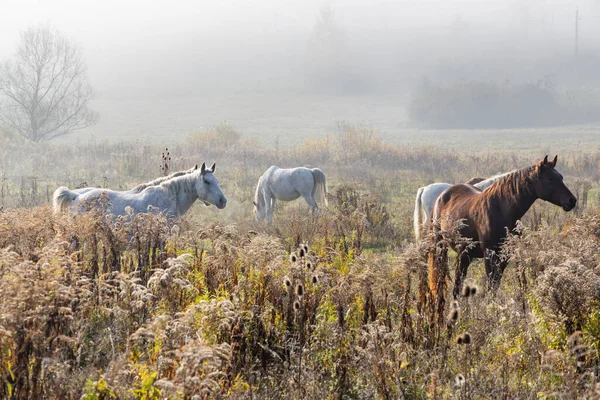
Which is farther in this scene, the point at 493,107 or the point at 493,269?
the point at 493,107

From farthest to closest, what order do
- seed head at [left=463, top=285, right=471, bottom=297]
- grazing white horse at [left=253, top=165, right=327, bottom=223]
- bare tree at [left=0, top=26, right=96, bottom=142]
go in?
bare tree at [left=0, top=26, right=96, bottom=142], grazing white horse at [left=253, top=165, right=327, bottom=223], seed head at [left=463, top=285, right=471, bottom=297]

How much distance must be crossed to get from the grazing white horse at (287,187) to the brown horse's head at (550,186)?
9.19 meters

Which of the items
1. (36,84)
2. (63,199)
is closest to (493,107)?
(36,84)

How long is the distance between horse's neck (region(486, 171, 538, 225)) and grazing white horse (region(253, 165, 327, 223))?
906 cm

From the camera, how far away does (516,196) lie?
780 centimetres

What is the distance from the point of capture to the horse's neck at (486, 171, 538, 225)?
7781 millimetres

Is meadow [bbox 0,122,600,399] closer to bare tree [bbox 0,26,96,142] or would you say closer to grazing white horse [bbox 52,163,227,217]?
grazing white horse [bbox 52,163,227,217]

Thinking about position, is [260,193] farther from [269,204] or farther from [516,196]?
[516,196]

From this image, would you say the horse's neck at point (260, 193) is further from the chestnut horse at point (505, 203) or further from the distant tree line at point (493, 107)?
the distant tree line at point (493, 107)

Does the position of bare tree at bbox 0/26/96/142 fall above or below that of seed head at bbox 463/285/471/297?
above

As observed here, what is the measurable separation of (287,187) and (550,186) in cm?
982

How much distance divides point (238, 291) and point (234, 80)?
131464mm

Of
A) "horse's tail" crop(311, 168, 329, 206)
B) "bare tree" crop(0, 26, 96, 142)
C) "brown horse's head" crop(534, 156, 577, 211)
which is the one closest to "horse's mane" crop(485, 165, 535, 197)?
"brown horse's head" crop(534, 156, 577, 211)

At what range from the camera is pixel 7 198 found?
18438 millimetres
